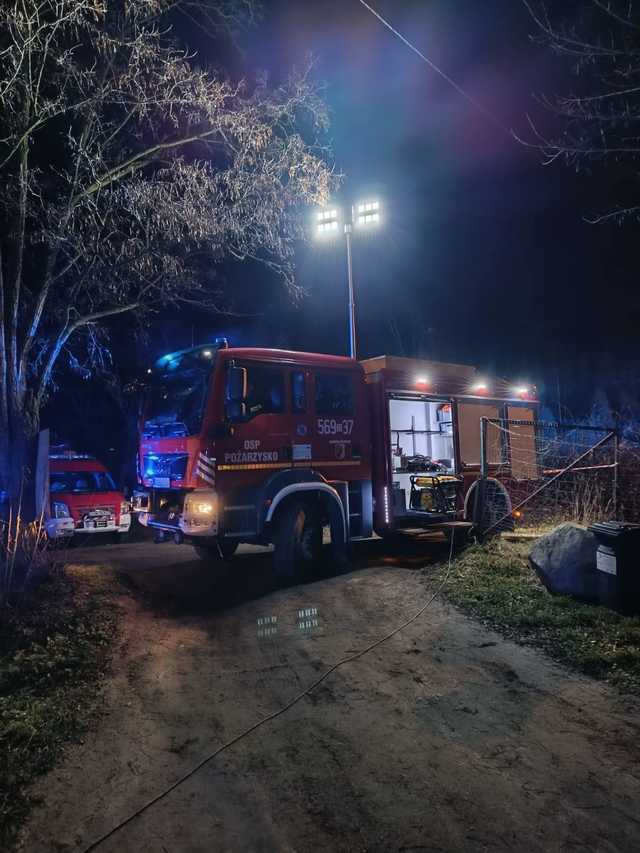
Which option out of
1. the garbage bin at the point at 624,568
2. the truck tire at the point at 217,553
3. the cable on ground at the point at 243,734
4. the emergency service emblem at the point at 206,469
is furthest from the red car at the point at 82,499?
the garbage bin at the point at 624,568

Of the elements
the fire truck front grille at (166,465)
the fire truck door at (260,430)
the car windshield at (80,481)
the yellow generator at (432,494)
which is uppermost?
the fire truck door at (260,430)

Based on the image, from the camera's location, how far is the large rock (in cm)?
623

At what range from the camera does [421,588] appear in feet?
24.7

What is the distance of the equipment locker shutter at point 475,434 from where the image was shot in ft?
37.1

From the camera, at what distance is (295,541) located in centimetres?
820

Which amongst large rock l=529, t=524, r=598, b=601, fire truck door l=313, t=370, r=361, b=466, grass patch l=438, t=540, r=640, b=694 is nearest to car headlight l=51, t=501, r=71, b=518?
fire truck door l=313, t=370, r=361, b=466

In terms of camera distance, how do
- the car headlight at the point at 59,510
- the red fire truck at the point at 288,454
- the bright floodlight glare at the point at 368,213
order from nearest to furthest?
the red fire truck at the point at 288,454 < the car headlight at the point at 59,510 < the bright floodlight glare at the point at 368,213

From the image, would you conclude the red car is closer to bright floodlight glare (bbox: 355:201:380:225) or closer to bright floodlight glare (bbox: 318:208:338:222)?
bright floodlight glare (bbox: 318:208:338:222)

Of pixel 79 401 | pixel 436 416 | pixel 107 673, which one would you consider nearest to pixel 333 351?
pixel 79 401

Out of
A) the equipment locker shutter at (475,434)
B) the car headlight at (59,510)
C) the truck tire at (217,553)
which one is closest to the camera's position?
the truck tire at (217,553)

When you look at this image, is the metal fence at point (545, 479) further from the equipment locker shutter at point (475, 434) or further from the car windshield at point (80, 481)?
the car windshield at point (80, 481)

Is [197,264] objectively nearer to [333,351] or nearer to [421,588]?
[421,588]

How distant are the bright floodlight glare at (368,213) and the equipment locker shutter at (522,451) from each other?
563 cm

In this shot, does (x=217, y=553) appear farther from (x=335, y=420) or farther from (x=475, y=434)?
(x=475, y=434)
